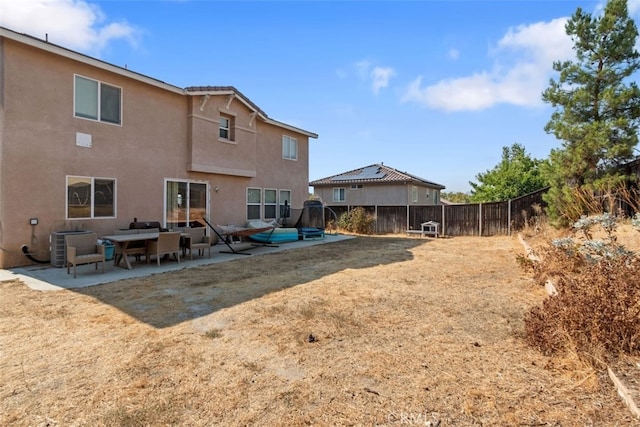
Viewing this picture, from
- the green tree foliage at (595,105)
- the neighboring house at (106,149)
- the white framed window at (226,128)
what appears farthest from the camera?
the white framed window at (226,128)

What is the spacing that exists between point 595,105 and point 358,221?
36.1ft

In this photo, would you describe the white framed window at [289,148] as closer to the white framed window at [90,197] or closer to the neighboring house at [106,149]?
the neighboring house at [106,149]

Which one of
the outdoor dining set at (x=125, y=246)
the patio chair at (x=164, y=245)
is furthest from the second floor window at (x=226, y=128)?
the patio chair at (x=164, y=245)

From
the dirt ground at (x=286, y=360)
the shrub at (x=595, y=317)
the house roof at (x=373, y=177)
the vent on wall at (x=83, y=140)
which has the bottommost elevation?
the dirt ground at (x=286, y=360)

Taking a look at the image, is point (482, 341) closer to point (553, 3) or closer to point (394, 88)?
point (553, 3)

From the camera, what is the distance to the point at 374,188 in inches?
1029

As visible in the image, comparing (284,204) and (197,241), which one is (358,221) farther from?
(197,241)

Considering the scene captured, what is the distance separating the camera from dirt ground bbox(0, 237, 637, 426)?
279 cm

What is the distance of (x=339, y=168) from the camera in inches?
1185

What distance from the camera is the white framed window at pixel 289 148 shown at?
17.5 metres

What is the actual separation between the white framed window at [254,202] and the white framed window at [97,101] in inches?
237

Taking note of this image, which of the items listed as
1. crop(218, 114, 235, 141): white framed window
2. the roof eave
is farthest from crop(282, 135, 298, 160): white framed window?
the roof eave

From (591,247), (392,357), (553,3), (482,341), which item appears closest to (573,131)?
(553,3)

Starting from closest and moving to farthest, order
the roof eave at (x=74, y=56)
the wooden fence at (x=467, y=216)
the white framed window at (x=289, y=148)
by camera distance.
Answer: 1. the roof eave at (x=74, y=56)
2. the wooden fence at (x=467, y=216)
3. the white framed window at (x=289, y=148)
